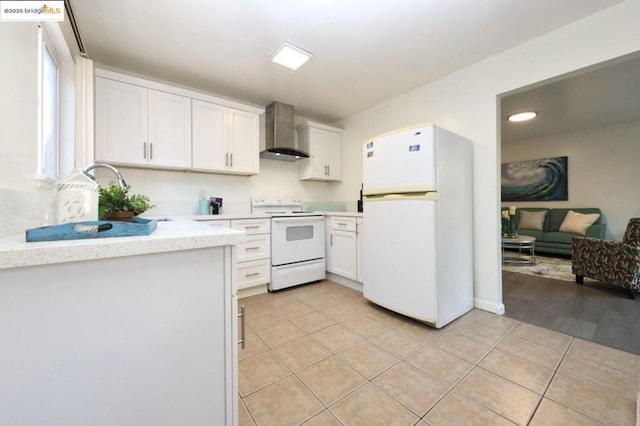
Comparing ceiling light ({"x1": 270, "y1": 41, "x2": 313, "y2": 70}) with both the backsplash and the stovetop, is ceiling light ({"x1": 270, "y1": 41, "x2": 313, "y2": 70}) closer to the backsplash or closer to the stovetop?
the stovetop

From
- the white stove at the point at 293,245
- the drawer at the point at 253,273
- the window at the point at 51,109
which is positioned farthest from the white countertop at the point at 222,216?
the window at the point at 51,109

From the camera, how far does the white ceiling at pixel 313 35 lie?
5.50 feet

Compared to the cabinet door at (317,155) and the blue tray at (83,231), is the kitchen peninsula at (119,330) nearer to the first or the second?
the blue tray at (83,231)

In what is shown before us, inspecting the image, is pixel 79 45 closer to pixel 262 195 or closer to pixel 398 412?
pixel 262 195

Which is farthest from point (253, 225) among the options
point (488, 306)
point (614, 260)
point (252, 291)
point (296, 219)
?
point (614, 260)

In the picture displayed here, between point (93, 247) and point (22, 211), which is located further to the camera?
point (22, 211)

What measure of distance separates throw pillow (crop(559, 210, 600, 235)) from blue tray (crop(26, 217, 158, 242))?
623 centimetres

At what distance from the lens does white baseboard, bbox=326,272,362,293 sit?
289 centimetres

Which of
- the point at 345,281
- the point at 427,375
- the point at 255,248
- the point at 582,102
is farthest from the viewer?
the point at 582,102

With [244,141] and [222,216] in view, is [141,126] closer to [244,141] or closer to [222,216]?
[244,141]

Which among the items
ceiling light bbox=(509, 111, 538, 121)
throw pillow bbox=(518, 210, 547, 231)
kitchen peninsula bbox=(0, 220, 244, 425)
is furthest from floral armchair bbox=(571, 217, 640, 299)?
kitchen peninsula bbox=(0, 220, 244, 425)

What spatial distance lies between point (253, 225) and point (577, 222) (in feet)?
18.4

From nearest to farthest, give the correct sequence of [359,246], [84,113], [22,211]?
[22,211] < [84,113] < [359,246]

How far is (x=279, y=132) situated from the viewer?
3.13m
